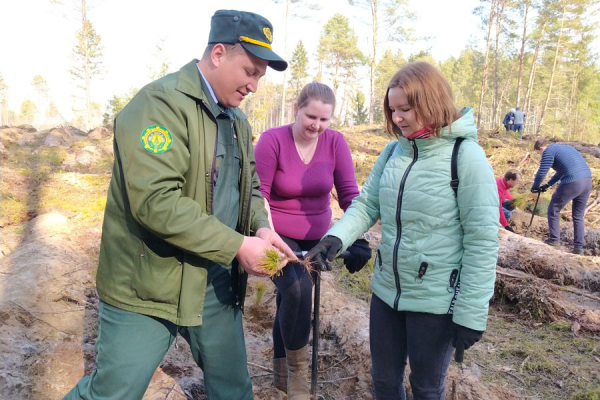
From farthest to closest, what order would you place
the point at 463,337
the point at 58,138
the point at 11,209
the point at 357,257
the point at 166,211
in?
the point at 58,138 < the point at 11,209 < the point at 357,257 < the point at 463,337 < the point at 166,211

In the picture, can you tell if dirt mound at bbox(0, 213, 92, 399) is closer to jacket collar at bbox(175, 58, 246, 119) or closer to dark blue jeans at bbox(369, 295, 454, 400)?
dark blue jeans at bbox(369, 295, 454, 400)

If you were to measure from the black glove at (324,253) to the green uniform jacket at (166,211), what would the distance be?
53 cm

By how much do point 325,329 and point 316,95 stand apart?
2.38 m

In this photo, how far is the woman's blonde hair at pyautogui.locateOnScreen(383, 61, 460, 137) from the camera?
1866mm

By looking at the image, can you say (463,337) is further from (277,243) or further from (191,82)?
(191,82)

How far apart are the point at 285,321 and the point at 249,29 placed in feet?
5.79

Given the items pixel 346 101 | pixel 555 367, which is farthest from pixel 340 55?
pixel 555 367

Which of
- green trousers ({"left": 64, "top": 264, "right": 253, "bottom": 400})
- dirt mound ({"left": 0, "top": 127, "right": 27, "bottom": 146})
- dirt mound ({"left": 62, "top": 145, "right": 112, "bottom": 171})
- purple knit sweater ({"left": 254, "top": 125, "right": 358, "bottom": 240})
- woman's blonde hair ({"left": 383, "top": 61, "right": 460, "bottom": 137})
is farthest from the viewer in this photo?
dirt mound ({"left": 0, "top": 127, "right": 27, "bottom": 146})

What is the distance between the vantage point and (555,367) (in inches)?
127

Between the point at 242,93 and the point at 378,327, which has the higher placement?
the point at 242,93

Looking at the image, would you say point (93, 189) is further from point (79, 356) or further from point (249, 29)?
point (249, 29)

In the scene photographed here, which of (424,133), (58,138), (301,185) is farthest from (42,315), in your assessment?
(58,138)

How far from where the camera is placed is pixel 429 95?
1864mm

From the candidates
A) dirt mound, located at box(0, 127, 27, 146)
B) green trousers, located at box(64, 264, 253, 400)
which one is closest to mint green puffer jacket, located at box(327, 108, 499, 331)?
green trousers, located at box(64, 264, 253, 400)
